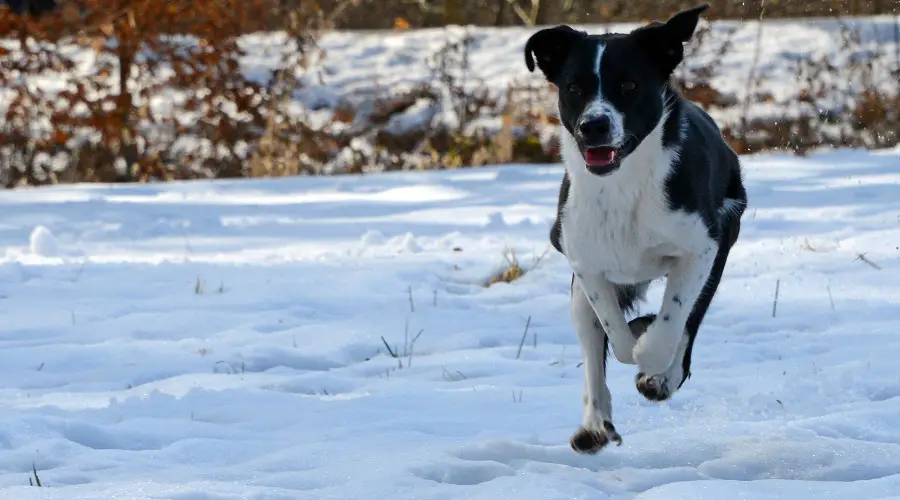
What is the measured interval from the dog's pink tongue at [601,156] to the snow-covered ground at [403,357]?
87cm

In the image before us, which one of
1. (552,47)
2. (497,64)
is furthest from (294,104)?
(552,47)

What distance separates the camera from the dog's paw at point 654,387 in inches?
149

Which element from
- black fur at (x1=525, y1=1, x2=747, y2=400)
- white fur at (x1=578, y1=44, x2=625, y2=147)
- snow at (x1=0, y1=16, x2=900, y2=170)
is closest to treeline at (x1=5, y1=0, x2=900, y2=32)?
snow at (x1=0, y1=16, x2=900, y2=170)

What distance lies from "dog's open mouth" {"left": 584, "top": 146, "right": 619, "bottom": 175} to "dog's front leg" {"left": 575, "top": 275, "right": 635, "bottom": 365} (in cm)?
43

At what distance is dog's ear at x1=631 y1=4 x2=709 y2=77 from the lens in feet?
12.6

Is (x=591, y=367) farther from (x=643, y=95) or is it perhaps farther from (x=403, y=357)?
(x=403, y=357)

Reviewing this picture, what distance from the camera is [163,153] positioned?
1122 centimetres

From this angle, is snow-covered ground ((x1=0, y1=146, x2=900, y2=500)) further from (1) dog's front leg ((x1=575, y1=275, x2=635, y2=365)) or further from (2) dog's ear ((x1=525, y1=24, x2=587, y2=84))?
(2) dog's ear ((x1=525, y1=24, x2=587, y2=84))

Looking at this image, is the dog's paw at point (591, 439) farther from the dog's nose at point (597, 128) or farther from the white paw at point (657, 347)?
the dog's nose at point (597, 128)

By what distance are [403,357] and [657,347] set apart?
1.51 m

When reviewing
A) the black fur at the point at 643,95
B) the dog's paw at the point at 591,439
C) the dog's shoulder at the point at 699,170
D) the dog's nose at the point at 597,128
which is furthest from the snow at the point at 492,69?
the dog's paw at the point at 591,439

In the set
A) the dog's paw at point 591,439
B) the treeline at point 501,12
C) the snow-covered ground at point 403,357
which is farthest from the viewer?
the treeline at point 501,12

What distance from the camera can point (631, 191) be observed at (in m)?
3.79

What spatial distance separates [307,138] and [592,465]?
308 inches
